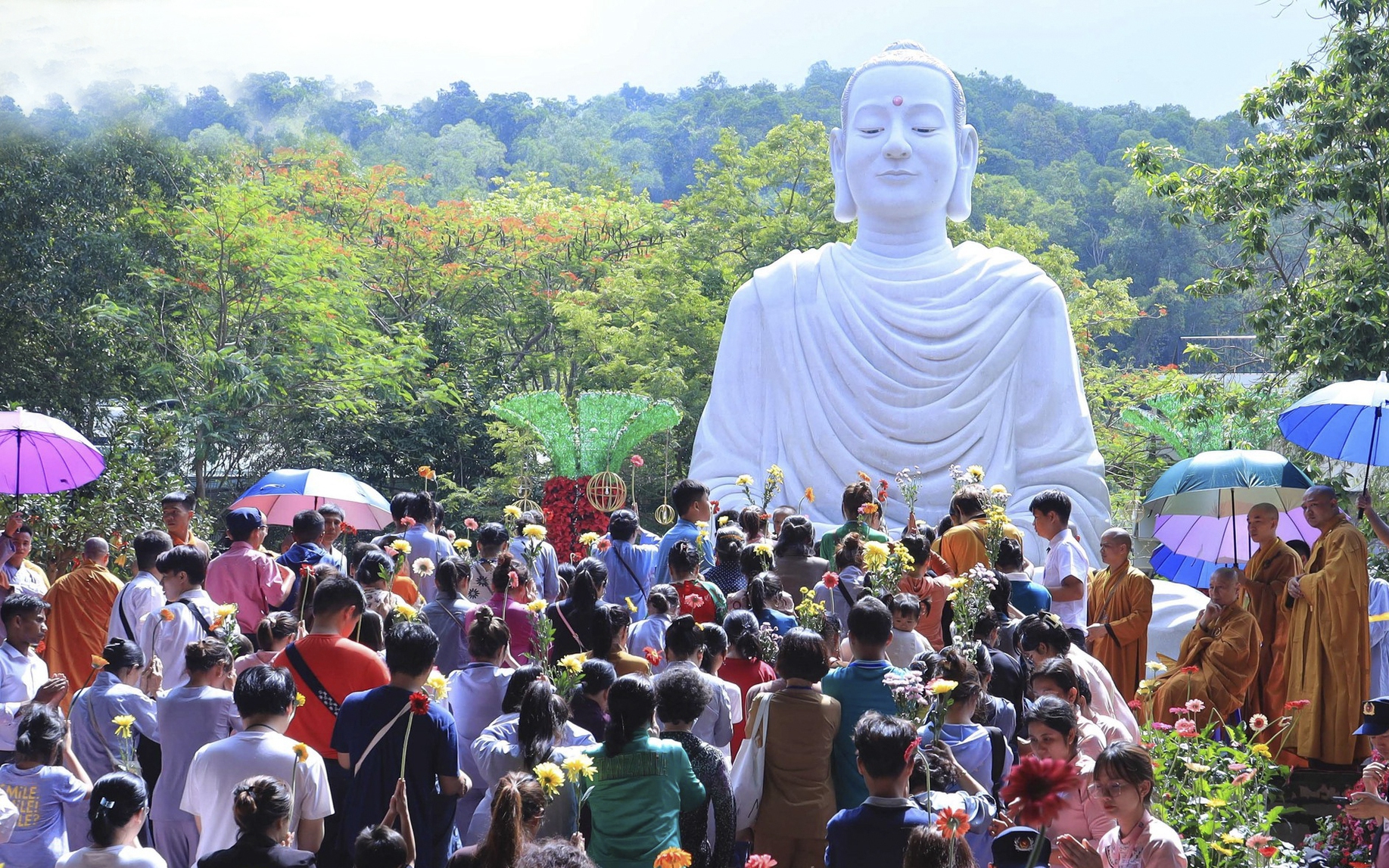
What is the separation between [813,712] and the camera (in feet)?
13.8

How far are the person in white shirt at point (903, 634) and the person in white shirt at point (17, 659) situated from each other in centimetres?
302

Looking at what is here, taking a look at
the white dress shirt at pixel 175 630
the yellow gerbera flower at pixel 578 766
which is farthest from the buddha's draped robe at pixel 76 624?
the yellow gerbera flower at pixel 578 766

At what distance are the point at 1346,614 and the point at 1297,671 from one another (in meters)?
0.35

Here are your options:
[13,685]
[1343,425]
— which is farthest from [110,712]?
[1343,425]

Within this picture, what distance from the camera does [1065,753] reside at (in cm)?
389

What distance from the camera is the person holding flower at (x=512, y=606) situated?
215 inches

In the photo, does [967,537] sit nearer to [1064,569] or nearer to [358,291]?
[1064,569]

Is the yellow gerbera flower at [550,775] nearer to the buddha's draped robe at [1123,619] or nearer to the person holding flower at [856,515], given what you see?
the person holding flower at [856,515]

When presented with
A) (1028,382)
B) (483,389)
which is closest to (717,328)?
(483,389)

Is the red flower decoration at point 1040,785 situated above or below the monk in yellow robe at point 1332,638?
above

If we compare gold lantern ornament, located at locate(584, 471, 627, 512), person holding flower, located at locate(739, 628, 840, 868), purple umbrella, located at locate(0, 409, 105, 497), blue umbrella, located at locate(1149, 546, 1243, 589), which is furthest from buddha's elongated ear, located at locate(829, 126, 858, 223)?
person holding flower, located at locate(739, 628, 840, 868)

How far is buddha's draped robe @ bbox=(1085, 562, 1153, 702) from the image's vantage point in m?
6.72

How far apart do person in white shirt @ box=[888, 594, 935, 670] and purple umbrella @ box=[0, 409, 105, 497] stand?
4473 mm

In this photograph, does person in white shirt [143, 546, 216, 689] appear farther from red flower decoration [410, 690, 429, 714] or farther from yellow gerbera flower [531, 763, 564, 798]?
yellow gerbera flower [531, 763, 564, 798]
